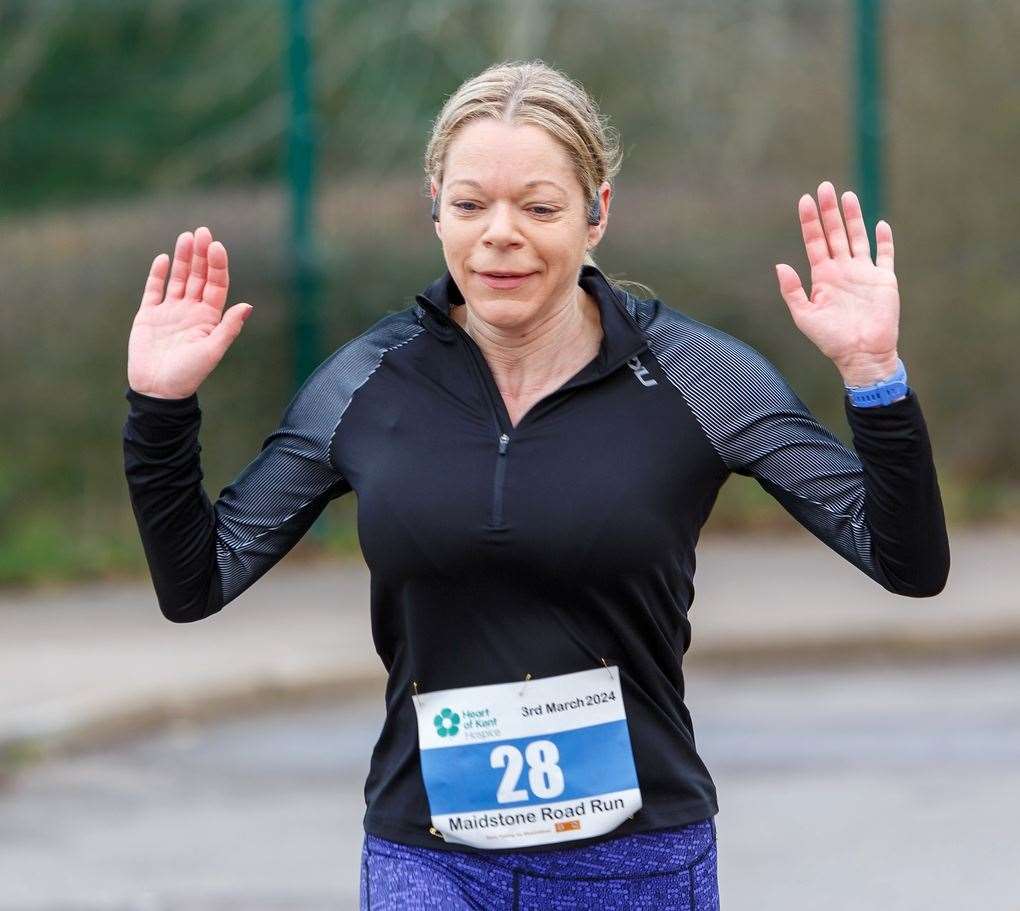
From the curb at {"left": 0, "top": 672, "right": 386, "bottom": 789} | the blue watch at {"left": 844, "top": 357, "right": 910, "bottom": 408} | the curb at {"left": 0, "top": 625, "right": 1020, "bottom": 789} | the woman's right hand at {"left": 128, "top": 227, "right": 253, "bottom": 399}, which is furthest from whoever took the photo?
the curb at {"left": 0, "top": 625, "right": 1020, "bottom": 789}

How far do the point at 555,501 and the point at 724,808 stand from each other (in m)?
4.15

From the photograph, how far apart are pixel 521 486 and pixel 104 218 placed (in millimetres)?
9026

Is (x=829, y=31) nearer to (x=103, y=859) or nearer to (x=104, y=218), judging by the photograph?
(x=104, y=218)

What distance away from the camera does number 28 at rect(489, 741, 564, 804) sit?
3.31 metres

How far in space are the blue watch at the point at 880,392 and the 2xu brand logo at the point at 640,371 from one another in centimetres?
30

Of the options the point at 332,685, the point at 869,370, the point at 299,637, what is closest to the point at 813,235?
the point at 869,370

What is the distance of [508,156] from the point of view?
3299 millimetres

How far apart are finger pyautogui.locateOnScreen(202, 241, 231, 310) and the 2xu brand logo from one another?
68cm

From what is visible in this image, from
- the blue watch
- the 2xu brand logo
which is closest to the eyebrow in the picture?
the 2xu brand logo

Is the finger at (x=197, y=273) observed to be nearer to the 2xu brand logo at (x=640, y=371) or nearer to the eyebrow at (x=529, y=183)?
the eyebrow at (x=529, y=183)

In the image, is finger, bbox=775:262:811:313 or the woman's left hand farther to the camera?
finger, bbox=775:262:811:313

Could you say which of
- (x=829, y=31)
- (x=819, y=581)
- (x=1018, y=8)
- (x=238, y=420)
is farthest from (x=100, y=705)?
(x=1018, y=8)

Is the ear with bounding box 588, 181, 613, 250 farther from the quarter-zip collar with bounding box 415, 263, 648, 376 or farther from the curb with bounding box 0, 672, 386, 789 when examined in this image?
the curb with bounding box 0, 672, 386, 789

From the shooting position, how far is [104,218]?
39.1 feet
